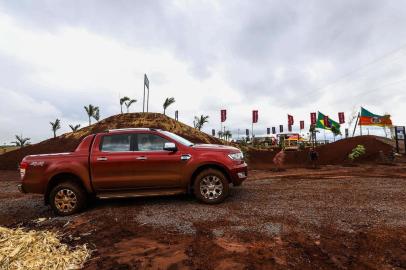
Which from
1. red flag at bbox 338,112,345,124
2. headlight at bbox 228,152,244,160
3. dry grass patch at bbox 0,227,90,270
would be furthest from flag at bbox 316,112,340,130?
dry grass patch at bbox 0,227,90,270

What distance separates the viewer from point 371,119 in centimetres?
2866

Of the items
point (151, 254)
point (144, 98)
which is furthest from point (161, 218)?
point (144, 98)

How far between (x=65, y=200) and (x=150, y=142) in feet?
7.71

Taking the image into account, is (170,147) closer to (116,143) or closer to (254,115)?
(116,143)

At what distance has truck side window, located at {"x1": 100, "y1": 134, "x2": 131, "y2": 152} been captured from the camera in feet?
24.4

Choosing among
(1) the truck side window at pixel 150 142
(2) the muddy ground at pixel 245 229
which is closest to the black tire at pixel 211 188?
(2) the muddy ground at pixel 245 229

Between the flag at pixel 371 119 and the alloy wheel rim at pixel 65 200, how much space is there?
90.4 feet

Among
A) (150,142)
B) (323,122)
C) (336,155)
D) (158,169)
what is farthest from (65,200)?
(323,122)

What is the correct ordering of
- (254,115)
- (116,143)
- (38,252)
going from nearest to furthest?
(38,252)
(116,143)
(254,115)

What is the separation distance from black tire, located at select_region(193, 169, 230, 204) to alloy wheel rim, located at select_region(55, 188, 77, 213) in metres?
2.83

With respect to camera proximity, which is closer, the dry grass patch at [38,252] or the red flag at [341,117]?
the dry grass patch at [38,252]

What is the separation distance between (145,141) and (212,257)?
155 inches

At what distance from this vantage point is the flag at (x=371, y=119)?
28.3 meters

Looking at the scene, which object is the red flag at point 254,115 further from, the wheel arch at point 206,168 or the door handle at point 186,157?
the door handle at point 186,157
